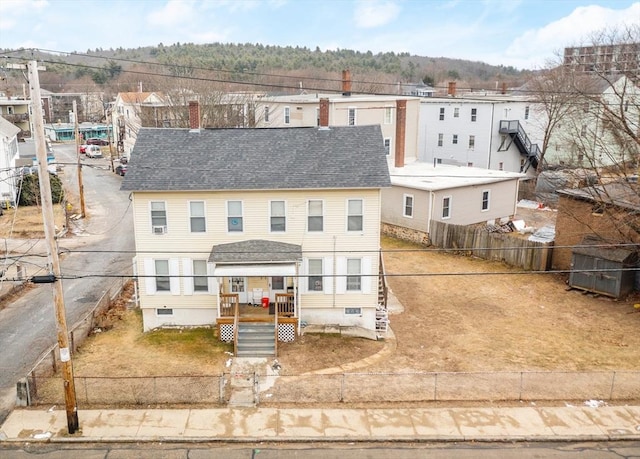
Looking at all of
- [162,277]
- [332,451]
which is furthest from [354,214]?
[332,451]

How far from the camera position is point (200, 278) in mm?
23594

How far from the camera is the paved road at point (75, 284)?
2103cm

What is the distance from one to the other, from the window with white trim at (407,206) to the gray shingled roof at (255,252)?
15.5 metres

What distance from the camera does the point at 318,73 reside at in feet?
445

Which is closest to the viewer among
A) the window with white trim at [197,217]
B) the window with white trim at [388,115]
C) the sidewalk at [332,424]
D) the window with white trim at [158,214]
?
the sidewalk at [332,424]

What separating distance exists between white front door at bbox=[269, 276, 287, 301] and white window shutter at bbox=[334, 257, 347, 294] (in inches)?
90.8

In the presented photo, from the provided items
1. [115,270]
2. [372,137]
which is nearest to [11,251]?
[115,270]

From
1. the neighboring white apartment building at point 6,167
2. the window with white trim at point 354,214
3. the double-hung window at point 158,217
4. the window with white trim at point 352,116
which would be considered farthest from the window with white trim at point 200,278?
the neighboring white apartment building at point 6,167

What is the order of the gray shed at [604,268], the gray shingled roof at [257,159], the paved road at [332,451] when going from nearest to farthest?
1. the paved road at [332,451]
2. the gray shingled roof at [257,159]
3. the gray shed at [604,268]

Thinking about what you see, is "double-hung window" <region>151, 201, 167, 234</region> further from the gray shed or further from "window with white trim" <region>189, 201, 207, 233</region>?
the gray shed

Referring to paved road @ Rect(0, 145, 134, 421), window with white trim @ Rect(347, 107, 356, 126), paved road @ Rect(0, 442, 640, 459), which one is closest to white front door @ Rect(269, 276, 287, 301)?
paved road @ Rect(0, 145, 134, 421)

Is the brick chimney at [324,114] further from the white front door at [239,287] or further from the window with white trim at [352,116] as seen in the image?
the window with white trim at [352,116]

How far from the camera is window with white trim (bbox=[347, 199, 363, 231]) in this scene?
76.0 ft

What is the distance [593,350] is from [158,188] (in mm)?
18442
